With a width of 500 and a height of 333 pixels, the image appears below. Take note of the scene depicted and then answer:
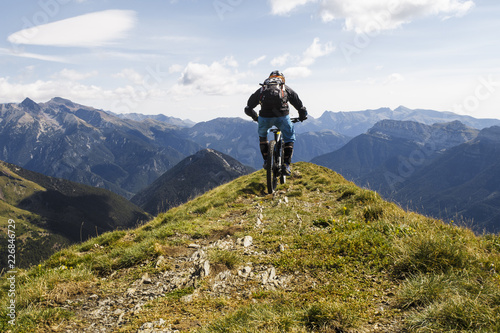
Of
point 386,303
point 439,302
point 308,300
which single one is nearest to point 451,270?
point 439,302

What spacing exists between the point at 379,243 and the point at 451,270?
59.3 inches

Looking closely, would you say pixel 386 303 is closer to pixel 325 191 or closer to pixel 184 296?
pixel 184 296

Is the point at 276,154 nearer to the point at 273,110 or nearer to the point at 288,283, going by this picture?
the point at 273,110

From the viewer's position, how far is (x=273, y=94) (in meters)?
10.4

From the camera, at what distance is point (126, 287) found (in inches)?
216

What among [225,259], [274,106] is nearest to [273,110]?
[274,106]

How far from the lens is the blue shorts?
1125 centimetres

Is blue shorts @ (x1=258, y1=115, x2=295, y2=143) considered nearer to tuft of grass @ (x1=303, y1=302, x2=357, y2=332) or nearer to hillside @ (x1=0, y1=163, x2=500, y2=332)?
hillside @ (x1=0, y1=163, x2=500, y2=332)

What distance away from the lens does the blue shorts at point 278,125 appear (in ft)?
36.9

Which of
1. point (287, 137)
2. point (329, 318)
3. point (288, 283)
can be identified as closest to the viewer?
point (329, 318)

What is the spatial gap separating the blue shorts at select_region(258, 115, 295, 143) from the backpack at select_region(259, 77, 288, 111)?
57 cm

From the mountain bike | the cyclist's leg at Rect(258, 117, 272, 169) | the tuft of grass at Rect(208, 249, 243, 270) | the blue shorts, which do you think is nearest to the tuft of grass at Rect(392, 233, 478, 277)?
the tuft of grass at Rect(208, 249, 243, 270)

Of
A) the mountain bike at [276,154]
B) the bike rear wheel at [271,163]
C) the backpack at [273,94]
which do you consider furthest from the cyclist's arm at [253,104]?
the bike rear wheel at [271,163]

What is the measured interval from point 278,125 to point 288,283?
768 cm
